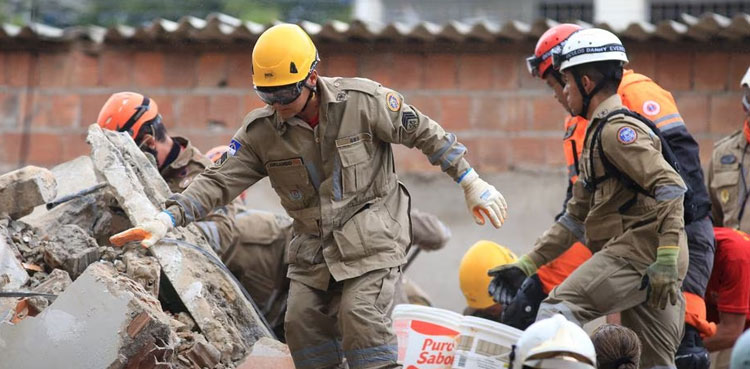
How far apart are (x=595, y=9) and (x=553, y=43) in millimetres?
14041

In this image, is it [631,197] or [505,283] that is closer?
[631,197]

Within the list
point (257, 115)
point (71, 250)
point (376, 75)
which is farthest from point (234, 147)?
point (376, 75)

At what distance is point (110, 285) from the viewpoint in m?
5.27

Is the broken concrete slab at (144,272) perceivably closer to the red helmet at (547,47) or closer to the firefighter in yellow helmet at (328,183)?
the firefighter in yellow helmet at (328,183)

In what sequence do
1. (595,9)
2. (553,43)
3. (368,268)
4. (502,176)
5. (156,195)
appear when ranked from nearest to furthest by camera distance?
1. (368,268)
2. (553,43)
3. (156,195)
4. (502,176)
5. (595,9)

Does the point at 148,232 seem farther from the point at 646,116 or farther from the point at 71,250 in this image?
the point at 646,116

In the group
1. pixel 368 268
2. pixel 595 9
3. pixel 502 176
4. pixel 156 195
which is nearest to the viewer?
pixel 368 268

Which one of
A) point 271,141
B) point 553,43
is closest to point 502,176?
point 553,43

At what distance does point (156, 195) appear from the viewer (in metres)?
6.89

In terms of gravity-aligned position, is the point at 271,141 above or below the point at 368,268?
above

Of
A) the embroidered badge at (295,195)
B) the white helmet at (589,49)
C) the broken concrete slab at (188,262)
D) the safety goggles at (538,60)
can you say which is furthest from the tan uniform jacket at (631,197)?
the broken concrete slab at (188,262)

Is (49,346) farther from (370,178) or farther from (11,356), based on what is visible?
(370,178)

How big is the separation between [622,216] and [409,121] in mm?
1130

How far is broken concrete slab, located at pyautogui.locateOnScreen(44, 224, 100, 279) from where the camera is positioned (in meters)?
6.36
